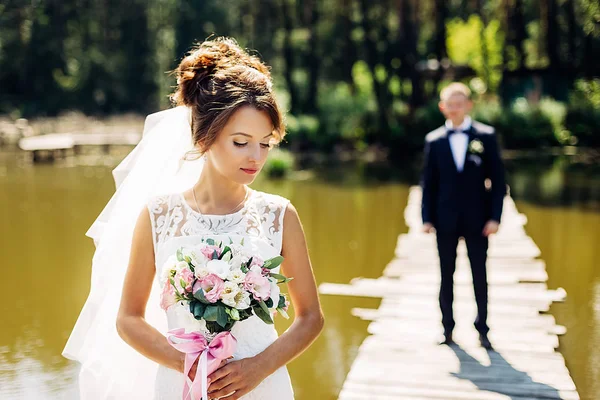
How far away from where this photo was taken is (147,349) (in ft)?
7.66

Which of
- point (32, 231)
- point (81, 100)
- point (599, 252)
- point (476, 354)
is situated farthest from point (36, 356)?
point (81, 100)

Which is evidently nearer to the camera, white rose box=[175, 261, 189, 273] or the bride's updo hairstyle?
white rose box=[175, 261, 189, 273]

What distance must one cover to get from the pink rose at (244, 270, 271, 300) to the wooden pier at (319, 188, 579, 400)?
2.80 meters

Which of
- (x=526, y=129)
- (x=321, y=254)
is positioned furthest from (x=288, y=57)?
(x=321, y=254)

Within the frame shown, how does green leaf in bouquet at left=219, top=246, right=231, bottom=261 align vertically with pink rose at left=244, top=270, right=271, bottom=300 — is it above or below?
above

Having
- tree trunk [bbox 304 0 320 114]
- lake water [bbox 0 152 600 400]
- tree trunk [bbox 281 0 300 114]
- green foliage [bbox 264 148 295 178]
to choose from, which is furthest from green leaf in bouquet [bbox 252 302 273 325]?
tree trunk [bbox 304 0 320 114]

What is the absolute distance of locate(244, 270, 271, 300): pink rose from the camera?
217cm

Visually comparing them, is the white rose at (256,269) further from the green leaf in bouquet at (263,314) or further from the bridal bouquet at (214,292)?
the green leaf in bouquet at (263,314)

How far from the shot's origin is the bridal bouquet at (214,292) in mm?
2148

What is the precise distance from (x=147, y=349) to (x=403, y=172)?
65.2 feet

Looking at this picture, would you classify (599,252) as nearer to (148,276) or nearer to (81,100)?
(148,276)

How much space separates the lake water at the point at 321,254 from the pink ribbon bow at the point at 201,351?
3329 millimetres

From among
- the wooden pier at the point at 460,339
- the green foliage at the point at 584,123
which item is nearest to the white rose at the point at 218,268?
the wooden pier at the point at 460,339

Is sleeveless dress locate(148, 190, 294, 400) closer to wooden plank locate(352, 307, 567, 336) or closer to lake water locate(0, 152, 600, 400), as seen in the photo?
lake water locate(0, 152, 600, 400)
